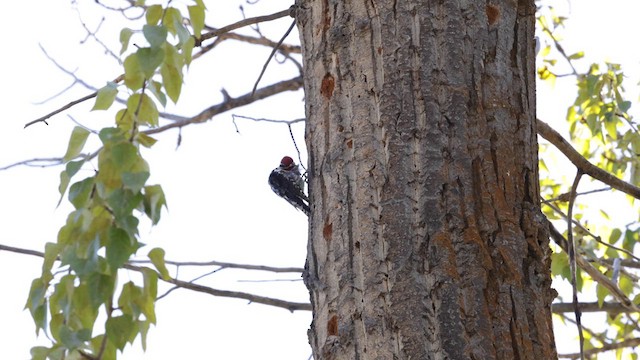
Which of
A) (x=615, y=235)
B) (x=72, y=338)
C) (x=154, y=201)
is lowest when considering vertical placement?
(x=72, y=338)

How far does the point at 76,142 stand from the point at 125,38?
→ 0.68ft

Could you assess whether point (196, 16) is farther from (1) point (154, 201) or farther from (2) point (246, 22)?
(2) point (246, 22)

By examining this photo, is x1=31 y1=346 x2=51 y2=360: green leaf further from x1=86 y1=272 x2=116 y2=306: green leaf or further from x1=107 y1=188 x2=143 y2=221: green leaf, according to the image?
x1=107 y1=188 x2=143 y2=221: green leaf

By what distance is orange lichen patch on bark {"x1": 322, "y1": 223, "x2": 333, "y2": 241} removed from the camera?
1.73 metres

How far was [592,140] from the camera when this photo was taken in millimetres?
4758

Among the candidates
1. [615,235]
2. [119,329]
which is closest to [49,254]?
[119,329]

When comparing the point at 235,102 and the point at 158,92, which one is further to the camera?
the point at 235,102

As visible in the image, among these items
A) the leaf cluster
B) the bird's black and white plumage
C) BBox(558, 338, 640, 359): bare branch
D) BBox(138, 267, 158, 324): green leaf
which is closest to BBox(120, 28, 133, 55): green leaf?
the leaf cluster

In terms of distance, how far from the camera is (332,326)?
1663 mm

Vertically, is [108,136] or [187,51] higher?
[187,51]

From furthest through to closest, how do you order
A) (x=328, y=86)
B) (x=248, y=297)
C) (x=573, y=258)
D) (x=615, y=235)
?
(x=615, y=235) → (x=248, y=297) → (x=573, y=258) → (x=328, y=86)

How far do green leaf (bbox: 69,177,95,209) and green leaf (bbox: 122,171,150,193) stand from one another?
0.36ft

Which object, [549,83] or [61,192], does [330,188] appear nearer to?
[61,192]

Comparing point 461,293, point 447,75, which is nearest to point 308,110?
point 447,75
